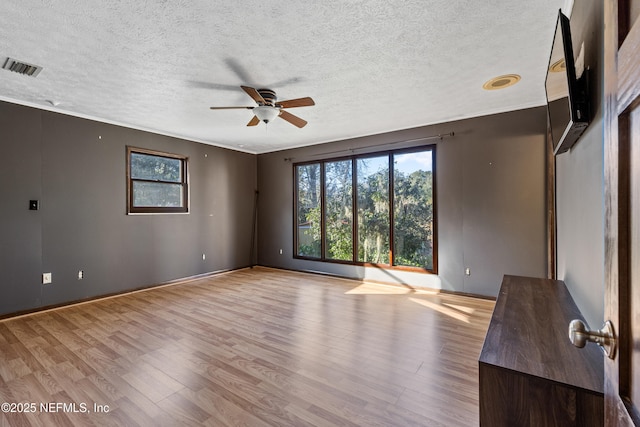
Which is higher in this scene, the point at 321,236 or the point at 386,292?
the point at 321,236

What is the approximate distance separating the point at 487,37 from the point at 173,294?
191 inches

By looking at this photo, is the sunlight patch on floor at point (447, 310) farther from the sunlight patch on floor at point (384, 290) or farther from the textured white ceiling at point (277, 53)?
the textured white ceiling at point (277, 53)

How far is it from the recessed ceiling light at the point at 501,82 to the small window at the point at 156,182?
474cm

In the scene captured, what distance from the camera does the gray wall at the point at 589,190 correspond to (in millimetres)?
1216

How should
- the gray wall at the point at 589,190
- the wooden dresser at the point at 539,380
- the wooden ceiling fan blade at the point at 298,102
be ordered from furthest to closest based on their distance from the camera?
1. the wooden ceiling fan blade at the point at 298,102
2. the gray wall at the point at 589,190
3. the wooden dresser at the point at 539,380

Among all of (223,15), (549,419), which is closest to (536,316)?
(549,419)

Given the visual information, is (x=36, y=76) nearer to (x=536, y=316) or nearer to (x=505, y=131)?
(x=536, y=316)

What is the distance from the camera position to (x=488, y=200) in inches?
160

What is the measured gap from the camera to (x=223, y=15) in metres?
1.98

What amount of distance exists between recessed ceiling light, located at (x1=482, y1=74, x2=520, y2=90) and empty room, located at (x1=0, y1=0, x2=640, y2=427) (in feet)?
0.10

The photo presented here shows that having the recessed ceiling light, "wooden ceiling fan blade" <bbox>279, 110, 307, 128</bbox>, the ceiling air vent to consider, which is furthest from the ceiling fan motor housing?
the recessed ceiling light

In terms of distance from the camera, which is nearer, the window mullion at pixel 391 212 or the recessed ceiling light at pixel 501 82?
the recessed ceiling light at pixel 501 82

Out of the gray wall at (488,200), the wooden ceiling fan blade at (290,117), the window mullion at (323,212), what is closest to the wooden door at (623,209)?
the wooden ceiling fan blade at (290,117)

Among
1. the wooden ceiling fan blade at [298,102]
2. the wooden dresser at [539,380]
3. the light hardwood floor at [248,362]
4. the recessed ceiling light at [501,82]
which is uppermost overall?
the recessed ceiling light at [501,82]
